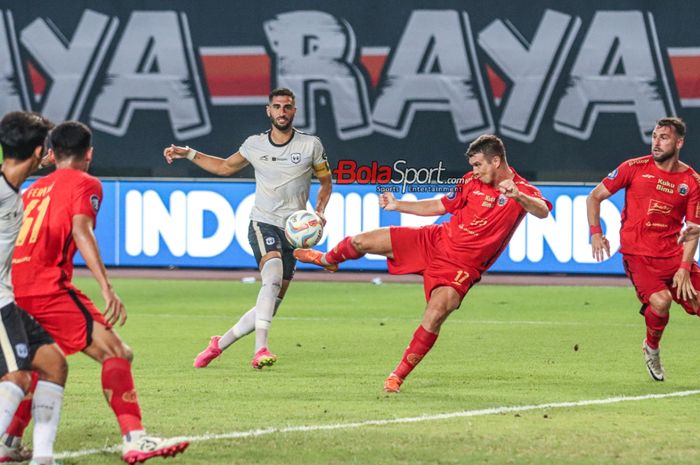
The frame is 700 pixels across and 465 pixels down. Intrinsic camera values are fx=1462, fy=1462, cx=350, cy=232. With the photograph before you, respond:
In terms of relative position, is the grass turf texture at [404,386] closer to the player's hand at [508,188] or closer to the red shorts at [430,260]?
the red shorts at [430,260]

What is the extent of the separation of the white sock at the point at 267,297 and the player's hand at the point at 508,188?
281 centimetres

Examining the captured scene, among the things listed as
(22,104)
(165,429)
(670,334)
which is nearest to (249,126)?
(22,104)

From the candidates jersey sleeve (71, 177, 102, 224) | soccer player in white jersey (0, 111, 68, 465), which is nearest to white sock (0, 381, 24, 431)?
soccer player in white jersey (0, 111, 68, 465)

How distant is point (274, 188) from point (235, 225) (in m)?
8.99

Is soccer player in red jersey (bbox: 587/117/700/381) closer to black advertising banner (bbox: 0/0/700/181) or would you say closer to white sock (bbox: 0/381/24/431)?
white sock (bbox: 0/381/24/431)

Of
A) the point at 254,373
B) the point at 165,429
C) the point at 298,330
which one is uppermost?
the point at 165,429

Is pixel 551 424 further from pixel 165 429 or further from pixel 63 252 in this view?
pixel 63 252

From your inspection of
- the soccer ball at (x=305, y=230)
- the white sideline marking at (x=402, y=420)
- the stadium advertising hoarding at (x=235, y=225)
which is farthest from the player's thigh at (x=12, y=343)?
the stadium advertising hoarding at (x=235, y=225)

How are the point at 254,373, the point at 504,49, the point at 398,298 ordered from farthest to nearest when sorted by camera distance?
the point at 504,49 < the point at 398,298 < the point at 254,373

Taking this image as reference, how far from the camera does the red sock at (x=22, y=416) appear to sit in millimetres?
7492

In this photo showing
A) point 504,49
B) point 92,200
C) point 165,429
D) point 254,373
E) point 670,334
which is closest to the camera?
point 92,200

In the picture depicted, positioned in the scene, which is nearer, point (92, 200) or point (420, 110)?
point (92, 200)

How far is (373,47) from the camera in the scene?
22203mm

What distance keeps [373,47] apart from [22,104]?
5.69m
